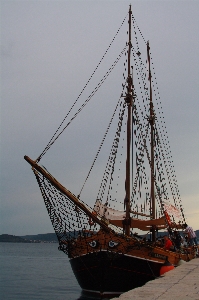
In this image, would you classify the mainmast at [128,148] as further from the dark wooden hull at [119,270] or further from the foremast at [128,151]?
the dark wooden hull at [119,270]

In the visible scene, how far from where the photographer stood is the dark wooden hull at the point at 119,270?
21328 millimetres

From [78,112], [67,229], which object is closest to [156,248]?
[67,229]

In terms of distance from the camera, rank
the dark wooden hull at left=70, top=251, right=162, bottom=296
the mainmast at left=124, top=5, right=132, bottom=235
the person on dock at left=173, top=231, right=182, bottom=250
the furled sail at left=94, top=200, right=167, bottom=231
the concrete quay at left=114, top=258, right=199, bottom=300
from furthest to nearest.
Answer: the person on dock at left=173, top=231, right=182, bottom=250
the furled sail at left=94, top=200, right=167, bottom=231
the mainmast at left=124, top=5, right=132, bottom=235
the dark wooden hull at left=70, top=251, right=162, bottom=296
the concrete quay at left=114, top=258, right=199, bottom=300

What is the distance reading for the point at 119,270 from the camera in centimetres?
2148

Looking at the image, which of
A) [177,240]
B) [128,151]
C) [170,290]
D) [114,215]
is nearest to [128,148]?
[128,151]

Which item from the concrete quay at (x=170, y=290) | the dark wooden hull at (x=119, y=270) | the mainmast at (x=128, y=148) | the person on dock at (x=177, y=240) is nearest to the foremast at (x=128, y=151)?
the mainmast at (x=128, y=148)

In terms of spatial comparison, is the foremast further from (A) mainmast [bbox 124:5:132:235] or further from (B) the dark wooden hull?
(B) the dark wooden hull

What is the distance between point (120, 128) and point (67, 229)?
882cm

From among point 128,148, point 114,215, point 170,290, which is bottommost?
point 170,290

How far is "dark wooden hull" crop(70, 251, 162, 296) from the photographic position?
21328 millimetres

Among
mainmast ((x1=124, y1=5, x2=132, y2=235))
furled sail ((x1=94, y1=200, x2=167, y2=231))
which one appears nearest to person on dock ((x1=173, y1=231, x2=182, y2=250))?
furled sail ((x1=94, y1=200, x2=167, y2=231))

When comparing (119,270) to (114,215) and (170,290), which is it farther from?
(170,290)

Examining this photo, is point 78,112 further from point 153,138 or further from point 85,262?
point 153,138

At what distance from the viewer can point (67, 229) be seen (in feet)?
72.5
